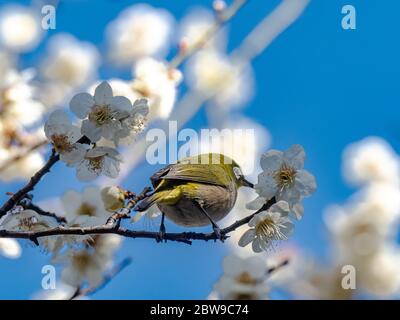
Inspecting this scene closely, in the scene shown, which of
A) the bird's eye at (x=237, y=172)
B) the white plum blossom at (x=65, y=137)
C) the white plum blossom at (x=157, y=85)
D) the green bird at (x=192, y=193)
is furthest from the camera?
the white plum blossom at (x=157, y=85)

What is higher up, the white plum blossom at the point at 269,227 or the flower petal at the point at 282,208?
the flower petal at the point at 282,208

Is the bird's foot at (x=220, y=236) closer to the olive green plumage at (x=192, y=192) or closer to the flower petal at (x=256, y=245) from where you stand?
the flower petal at (x=256, y=245)

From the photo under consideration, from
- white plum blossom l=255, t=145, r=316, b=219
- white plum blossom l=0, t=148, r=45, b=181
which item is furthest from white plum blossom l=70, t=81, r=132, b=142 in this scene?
white plum blossom l=0, t=148, r=45, b=181

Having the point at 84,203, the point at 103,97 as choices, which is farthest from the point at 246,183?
the point at 103,97

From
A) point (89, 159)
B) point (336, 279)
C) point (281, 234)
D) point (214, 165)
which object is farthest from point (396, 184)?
point (89, 159)

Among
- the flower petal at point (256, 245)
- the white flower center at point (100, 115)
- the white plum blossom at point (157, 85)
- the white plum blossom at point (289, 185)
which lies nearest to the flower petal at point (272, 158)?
the white plum blossom at point (289, 185)
